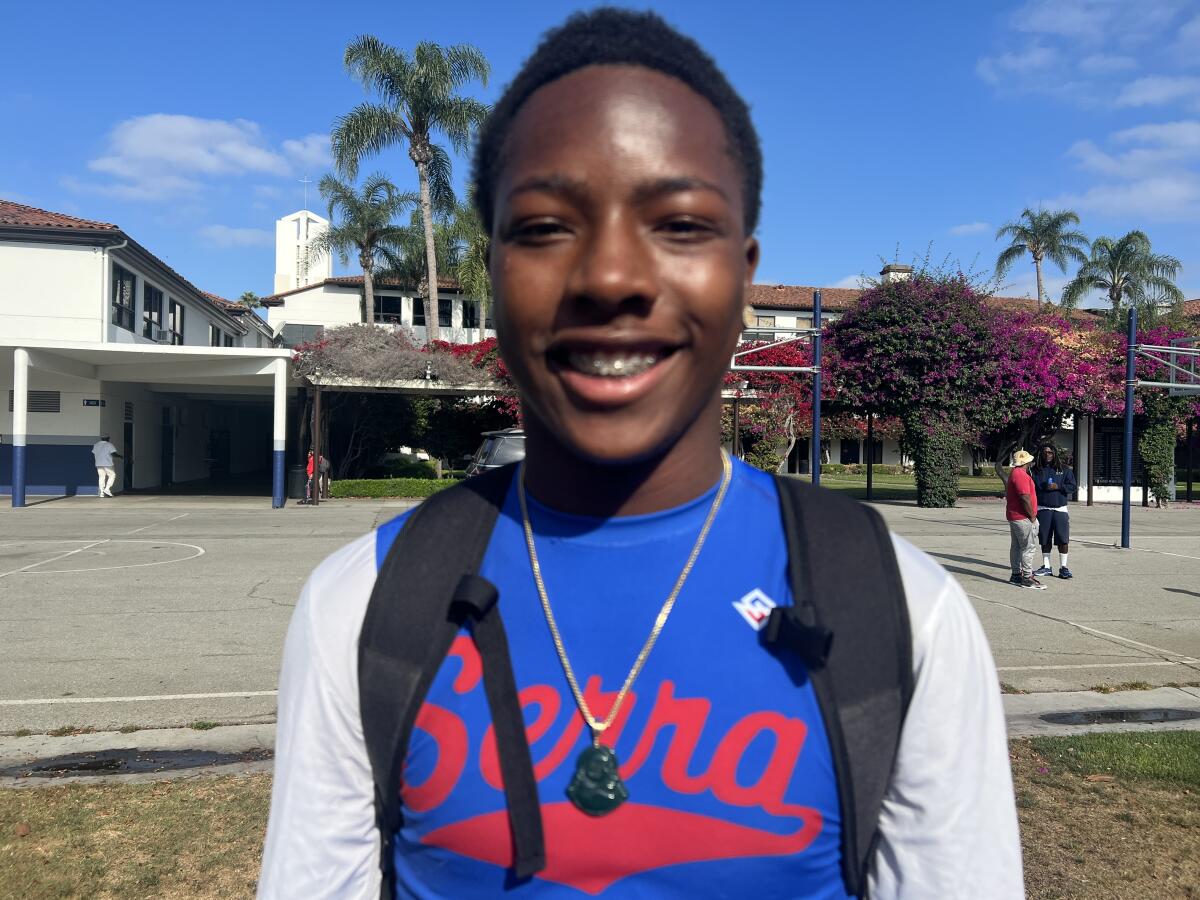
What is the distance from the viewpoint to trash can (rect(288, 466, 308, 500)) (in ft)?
87.6

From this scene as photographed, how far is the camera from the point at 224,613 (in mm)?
9047

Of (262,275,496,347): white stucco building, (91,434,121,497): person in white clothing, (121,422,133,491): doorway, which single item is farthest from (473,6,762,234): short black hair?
(262,275,496,347): white stucco building

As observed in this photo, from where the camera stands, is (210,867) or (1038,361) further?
(1038,361)

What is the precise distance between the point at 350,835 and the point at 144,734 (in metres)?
5.04

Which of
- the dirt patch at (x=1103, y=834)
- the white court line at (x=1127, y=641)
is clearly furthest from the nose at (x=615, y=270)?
the white court line at (x=1127, y=641)

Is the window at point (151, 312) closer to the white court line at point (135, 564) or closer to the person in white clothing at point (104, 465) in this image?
the person in white clothing at point (104, 465)

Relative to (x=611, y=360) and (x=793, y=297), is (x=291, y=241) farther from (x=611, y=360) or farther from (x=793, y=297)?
(x=611, y=360)

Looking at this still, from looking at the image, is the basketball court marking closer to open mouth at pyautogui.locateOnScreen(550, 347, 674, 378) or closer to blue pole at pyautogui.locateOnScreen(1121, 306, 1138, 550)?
open mouth at pyautogui.locateOnScreen(550, 347, 674, 378)

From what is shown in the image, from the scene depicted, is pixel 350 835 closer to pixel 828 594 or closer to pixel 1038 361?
pixel 828 594

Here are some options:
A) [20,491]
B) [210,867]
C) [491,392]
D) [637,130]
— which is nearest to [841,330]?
[491,392]

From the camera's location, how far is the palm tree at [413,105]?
28328mm

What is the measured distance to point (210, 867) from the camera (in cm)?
379

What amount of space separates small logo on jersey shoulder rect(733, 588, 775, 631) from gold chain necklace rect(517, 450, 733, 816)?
0.09 meters

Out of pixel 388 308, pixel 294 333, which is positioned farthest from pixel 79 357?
pixel 294 333
